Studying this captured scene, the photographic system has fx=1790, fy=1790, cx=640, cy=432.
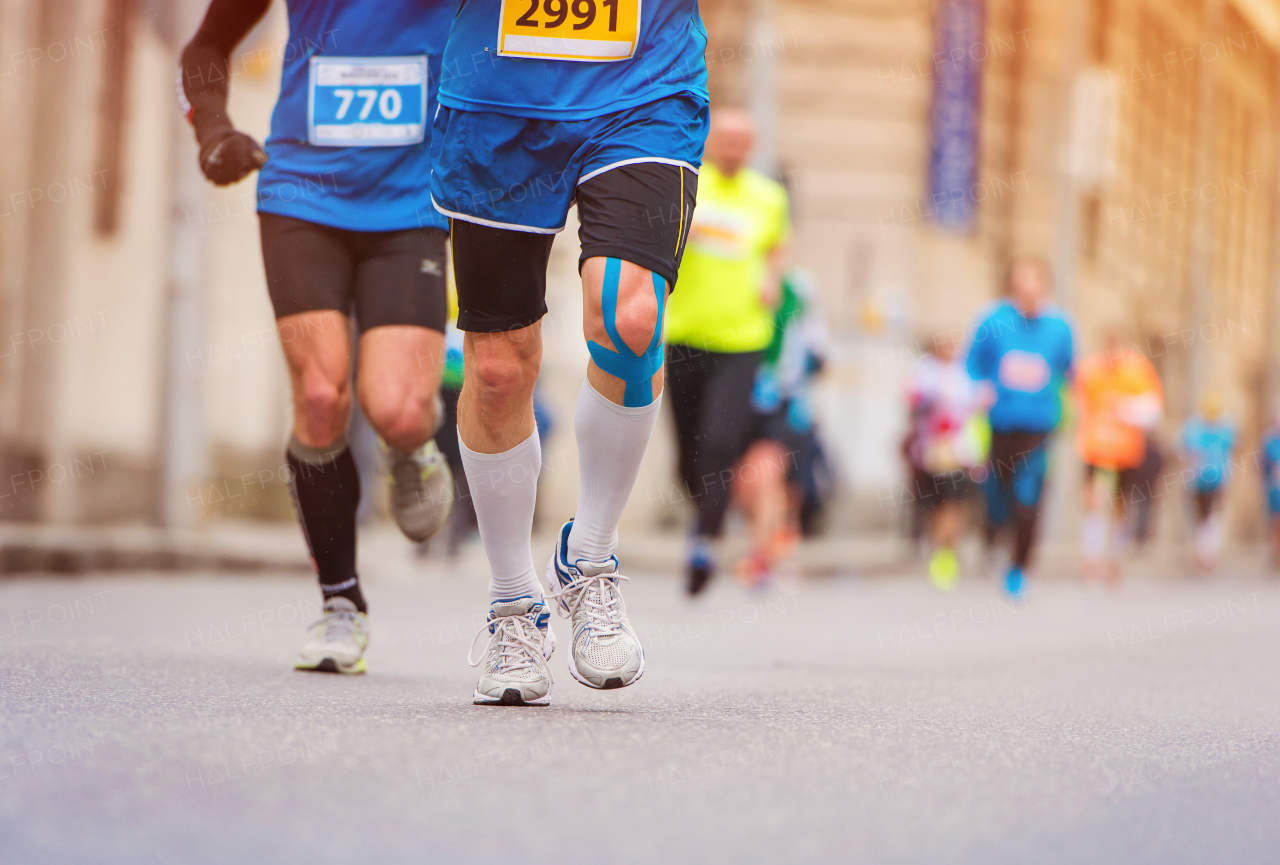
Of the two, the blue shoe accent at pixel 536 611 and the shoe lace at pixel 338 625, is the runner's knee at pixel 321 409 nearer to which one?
the shoe lace at pixel 338 625

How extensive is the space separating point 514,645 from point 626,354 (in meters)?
0.64

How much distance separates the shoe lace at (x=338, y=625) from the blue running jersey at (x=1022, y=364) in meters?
6.39

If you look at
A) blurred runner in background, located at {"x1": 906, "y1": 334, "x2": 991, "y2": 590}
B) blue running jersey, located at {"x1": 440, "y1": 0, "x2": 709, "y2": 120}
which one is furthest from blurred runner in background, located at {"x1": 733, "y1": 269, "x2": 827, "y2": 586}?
blue running jersey, located at {"x1": 440, "y1": 0, "x2": 709, "y2": 120}

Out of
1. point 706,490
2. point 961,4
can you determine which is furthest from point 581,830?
point 961,4

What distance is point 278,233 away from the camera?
14.0 feet

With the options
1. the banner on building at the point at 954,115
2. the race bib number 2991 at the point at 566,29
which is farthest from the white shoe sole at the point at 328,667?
the banner on building at the point at 954,115

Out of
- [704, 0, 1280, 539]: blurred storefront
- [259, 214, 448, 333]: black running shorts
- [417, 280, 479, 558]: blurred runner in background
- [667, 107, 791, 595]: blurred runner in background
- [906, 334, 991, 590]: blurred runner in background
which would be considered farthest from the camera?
[704, 0, 1280, 539]: blurred storefront

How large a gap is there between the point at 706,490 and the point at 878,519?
12.1 meters

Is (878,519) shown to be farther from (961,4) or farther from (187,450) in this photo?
(187,450)

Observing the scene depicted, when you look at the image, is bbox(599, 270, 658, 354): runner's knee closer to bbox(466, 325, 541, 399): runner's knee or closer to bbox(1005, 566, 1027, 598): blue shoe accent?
bbox(466, 325, 541, 399): runner's knee

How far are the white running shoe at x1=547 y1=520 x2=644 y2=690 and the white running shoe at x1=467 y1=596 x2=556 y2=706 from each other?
61 millimetres

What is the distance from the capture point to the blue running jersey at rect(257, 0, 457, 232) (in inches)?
170

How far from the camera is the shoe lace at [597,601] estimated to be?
359cm

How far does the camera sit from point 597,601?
11.9 feet
